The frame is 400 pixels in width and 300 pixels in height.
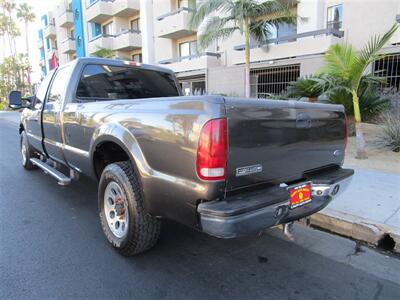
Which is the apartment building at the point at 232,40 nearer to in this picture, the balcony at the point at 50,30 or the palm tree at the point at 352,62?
the palm tree at the point at 352,62

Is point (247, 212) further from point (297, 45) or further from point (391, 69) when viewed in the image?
point (297, 45)

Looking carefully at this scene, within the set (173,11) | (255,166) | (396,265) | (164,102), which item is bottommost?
(396,265)

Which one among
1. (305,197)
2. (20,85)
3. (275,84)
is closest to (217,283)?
(305,197)

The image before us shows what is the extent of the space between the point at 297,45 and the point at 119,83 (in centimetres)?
1154

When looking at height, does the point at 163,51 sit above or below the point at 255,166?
above

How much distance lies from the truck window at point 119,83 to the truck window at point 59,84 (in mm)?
308

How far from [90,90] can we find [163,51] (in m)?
19.0

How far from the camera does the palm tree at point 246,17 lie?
1155 cm

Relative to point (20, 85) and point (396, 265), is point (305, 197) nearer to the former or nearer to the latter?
point (396, 265)

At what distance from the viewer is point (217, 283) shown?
105 inches

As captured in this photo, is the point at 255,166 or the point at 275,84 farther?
the point at 275,84

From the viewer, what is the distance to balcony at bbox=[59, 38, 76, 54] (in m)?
32.8

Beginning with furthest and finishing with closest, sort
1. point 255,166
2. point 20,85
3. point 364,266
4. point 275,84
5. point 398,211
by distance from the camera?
point 20,85, point 275,84, point 398,211, point 364,266, point 255,166

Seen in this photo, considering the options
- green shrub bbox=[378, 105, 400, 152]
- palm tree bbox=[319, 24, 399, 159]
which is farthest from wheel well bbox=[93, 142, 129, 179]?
green shrub bbox=[378, 105, 400, 152]
